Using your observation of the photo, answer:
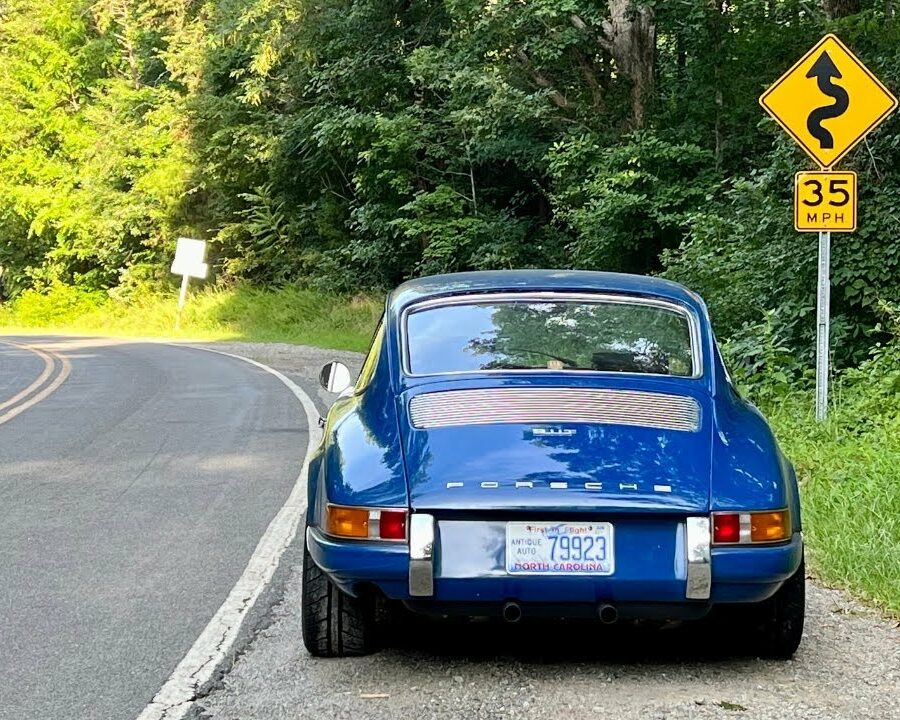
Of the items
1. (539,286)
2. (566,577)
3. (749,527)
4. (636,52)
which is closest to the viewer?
(566,577)

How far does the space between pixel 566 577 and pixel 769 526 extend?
0.74 m

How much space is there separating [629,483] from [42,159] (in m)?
53.3

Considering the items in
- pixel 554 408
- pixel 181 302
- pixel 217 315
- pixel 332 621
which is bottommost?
pixel 217 315

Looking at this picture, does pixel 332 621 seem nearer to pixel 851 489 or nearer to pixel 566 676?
pixel 566 676

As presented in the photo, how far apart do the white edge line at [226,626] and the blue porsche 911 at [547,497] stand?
1.43 ft

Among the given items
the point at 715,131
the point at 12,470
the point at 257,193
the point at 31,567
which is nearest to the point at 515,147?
the point at 715,131

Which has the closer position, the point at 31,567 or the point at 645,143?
the point at 31,567

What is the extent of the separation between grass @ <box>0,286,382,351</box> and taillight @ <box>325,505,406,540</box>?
2249 cm

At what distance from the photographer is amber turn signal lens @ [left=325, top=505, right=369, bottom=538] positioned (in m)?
4.22

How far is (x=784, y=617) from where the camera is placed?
456 centimetres

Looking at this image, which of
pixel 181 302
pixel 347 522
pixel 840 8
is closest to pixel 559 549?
pixel 347 522

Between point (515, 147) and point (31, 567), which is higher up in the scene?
point (515, 147)

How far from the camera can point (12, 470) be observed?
959 cm

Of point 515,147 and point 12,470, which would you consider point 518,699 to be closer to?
point 12,470
